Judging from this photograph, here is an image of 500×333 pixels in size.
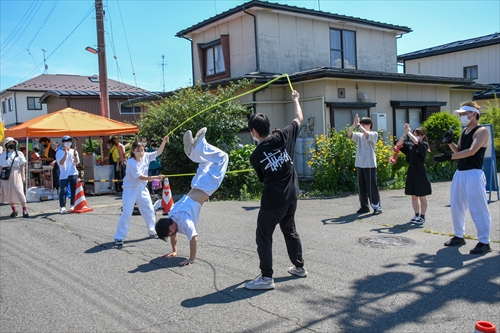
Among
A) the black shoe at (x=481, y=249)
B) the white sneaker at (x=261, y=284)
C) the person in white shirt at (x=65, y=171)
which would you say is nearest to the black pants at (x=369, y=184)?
the black shoe at (x=481, y=249)

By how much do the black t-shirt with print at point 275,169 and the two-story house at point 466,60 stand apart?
809 inches

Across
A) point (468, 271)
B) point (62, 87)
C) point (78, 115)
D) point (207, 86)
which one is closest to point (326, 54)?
point (207, 86)

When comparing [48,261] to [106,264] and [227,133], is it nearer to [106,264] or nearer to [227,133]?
[106,264]

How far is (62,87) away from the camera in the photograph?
123ft

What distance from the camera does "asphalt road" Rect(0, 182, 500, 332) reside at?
420cm

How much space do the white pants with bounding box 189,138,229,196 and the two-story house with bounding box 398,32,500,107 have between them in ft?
66.0

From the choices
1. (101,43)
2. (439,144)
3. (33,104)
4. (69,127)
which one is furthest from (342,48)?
(33,104)

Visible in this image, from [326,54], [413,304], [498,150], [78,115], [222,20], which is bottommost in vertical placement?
[413,304]

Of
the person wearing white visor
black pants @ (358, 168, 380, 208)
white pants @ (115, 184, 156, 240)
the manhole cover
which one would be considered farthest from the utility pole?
the person wearing white visor

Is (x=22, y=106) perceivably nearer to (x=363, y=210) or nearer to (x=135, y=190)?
(x=135, y=190)

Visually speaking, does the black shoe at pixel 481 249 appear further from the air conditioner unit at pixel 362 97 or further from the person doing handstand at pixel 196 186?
the air conditioner unit at pixel 362 97

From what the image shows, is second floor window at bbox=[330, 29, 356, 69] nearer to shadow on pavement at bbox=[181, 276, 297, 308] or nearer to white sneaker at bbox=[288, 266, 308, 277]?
white sneaker at bbox=[288, 266, 308, 277]

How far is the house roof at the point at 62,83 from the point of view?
37.0 meters

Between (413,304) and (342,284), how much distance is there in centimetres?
87
